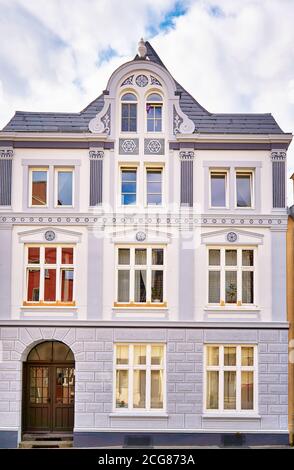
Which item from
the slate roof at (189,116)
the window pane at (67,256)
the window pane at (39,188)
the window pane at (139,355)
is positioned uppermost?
the slate roof at (189,116)

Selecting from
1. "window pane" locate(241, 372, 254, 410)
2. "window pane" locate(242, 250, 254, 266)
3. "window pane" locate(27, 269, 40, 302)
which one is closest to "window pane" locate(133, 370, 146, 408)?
"window pane" locate(241, 372, 254, 410)

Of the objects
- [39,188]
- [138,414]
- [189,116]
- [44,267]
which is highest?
[189,116]

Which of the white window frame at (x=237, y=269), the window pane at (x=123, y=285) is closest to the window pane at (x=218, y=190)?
the white window frame at (x=237, y=269)

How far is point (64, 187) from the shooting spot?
7215 mm

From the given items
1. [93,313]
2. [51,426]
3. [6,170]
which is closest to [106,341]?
[93,313]

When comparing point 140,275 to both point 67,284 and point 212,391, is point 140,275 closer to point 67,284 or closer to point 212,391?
point 67,284

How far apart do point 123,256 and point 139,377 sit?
1768 mm

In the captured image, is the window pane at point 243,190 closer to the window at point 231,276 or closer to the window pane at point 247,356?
the window at point 231,276

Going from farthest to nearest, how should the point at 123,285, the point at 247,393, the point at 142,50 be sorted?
the point at 123,285 < the point at 247,393 < the point at 142,50

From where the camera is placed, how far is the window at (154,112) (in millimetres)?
7195

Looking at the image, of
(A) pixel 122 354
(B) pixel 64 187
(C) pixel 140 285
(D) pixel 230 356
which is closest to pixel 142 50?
(B) pixel 64 187

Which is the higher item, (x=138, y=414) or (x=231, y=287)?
(x=231, y=287)

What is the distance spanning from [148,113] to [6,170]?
2246 millimetres

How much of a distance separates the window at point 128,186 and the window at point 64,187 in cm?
77
